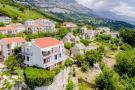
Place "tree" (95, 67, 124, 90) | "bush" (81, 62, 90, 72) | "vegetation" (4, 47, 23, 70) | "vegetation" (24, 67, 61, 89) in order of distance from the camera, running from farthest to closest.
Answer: "bush" (81, 62, 90, 72), "tree" (95, 67, 124, 90), "vegetation" (4, 47, 23, 70), "vegetation" (24, 67, 61, 89)

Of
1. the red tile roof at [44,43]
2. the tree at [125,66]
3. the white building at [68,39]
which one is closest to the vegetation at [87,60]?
the red tile roof at [44,43]

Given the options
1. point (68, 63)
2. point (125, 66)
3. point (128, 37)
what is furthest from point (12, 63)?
point (128, 37)

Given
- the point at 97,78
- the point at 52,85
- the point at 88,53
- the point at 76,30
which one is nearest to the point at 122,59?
the point at 88,53

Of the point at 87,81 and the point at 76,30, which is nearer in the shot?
the point at 87,81

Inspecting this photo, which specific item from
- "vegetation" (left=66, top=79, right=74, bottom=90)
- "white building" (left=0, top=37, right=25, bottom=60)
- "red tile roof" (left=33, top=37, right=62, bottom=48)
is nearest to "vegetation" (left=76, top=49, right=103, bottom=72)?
"red tile roof" (left=33, top=37, right=62, bottom=48)

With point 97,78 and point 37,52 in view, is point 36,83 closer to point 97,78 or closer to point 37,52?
point 37,52

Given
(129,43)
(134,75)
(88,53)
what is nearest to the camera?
(88,53)

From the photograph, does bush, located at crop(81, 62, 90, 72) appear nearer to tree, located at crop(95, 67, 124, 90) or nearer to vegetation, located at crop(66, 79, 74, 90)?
tree, located at crop(95, 67, 124, 90)

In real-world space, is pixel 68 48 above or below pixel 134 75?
above

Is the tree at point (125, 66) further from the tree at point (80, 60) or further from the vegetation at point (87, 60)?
the tree at point (80, 60)
